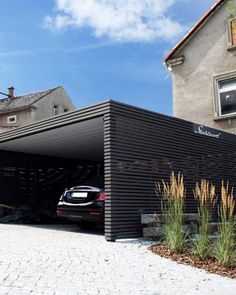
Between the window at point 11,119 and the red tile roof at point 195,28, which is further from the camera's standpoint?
the window at point 11,119

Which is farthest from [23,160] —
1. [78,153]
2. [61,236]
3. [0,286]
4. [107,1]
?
[0,286]

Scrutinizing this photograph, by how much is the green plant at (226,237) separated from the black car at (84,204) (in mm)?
3628

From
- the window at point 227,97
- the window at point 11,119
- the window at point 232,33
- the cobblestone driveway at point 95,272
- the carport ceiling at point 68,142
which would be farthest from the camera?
the window at point 11,119

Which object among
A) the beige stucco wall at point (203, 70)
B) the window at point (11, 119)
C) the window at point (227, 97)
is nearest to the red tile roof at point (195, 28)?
the beige stucco wall at point (203, 70)

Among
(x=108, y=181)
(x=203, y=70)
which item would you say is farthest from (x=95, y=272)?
(x=203, y=70)

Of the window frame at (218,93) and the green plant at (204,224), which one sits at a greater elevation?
the window frame at (218,93)

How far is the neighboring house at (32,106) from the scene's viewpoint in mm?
37531

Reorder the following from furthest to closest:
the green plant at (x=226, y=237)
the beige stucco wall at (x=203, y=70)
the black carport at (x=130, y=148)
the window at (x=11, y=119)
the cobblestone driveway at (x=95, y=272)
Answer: the window at (x=11, y=119) → the beige stucco wall at (x=203, y=70) → the black carport at (x=130, y=148) → the green plant at (x=226, y=237) → the cobblestone driveway at (x=95, y=272)

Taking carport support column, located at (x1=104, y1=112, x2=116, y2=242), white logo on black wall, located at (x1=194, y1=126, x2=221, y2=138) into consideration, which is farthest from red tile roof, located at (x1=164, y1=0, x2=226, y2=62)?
carport support column, located at (x1=104, y1=112, x2=116, y2=242)

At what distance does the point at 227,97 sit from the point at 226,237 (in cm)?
1114

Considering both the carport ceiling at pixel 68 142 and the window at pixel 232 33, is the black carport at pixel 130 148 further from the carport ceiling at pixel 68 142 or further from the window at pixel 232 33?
the window at pixel 232 33

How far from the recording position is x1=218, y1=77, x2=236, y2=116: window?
17.6m

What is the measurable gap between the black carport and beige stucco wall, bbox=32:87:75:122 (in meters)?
21.2

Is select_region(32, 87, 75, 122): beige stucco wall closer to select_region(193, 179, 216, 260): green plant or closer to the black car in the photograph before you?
the black car
